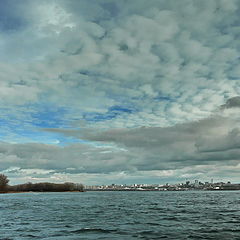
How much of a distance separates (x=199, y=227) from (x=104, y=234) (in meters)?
13.8

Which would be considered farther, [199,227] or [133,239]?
[199,227]

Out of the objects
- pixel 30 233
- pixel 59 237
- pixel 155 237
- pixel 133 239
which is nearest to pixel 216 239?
pixel 155 237

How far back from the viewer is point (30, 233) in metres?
38.3

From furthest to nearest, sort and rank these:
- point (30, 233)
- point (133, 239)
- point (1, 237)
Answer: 1. point (30, 233)
2. point (1, 237)
3. point (133, 239)

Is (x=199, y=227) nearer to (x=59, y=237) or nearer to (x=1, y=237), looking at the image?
(x=59, y=237)

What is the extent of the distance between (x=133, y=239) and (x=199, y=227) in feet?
44.2

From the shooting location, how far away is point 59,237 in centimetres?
3447

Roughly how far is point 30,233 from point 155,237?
1535cm

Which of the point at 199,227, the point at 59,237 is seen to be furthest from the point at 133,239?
the point at 199,227

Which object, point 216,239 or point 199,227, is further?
point 199,227

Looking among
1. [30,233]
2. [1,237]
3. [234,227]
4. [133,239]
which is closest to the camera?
[133,239]

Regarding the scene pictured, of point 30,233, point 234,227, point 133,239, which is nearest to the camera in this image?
point 133,239

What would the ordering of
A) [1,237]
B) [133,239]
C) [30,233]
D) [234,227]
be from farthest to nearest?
[234,227], [30,233], [1,237], [133,239]

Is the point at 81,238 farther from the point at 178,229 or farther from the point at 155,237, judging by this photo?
the point at 178,229
